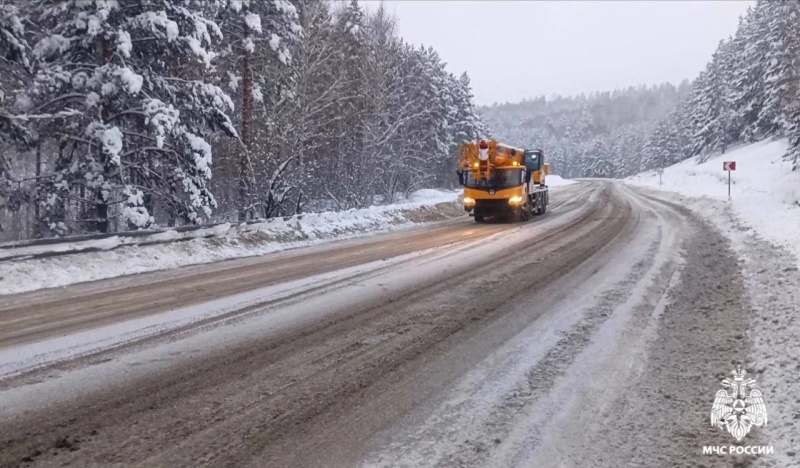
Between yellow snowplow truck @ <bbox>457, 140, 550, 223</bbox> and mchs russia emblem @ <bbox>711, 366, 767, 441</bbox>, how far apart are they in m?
16.9

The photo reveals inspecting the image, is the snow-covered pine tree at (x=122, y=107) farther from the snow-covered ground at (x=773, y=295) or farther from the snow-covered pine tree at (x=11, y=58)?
the snow-covered ground at (x=773, y=295)

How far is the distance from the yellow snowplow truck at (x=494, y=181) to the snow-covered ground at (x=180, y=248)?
3.57 m

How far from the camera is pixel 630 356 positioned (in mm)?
4691

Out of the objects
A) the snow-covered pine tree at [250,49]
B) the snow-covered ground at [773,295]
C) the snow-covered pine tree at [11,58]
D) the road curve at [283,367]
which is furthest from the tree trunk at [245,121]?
the snow-covered ground at [773,295]

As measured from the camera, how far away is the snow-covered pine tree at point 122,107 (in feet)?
40.3

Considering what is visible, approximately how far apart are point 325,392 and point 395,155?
84.6 ft

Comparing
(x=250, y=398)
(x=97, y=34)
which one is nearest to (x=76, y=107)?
(x=97, y=34)

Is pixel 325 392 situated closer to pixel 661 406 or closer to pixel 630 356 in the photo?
pixel 661 406

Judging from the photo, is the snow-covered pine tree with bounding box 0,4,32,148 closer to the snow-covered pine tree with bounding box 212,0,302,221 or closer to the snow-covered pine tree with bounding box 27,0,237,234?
the snow-covered pine tree with bounding box 27,0,237,234

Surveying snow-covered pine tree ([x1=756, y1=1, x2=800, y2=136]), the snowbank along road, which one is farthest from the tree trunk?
snow-covered pine tree ([x1=756, y1=1, x2=800, y2=136])

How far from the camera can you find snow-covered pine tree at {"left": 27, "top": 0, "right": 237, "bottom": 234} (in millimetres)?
12297

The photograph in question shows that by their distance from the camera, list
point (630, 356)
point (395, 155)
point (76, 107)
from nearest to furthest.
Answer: point (630, 356) < point (76, 107) < point (395, 155)

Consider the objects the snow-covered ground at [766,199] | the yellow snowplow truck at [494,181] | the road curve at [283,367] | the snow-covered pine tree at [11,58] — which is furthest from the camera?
the yellow snowplow truck at [494,181]

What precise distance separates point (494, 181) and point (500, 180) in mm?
252
